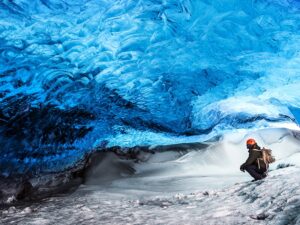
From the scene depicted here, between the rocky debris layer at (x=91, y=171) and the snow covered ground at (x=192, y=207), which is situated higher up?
the rocky debris layer at (x=91, y=171)

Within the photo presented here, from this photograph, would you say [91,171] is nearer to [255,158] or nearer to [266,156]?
[255,158]

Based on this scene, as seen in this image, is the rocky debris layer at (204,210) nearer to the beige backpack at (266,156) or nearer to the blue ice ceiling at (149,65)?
the beige backpack at (266,156)

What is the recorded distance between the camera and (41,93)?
394 inches

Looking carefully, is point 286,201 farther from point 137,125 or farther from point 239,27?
point 137,125

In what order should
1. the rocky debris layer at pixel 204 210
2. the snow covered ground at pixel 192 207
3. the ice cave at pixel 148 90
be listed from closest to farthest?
the rocky debris layer at pixel 204 210 → the snow covered ground at pixel 192 207 → the ice cave at pixel 148 90

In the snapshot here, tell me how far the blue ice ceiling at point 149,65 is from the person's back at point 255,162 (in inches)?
97.4

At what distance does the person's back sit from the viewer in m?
7.52

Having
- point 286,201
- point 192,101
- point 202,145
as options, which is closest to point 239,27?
point 192,101

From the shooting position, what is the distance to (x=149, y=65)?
29.6 feet

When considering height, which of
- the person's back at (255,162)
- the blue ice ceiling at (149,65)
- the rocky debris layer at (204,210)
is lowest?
the rocky debris layer at (204,210)

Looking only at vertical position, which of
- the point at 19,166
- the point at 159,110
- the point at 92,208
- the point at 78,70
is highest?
the point at 78,70

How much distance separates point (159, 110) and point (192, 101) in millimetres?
1106

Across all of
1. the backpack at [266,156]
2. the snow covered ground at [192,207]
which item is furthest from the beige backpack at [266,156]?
the snow covered ground at [192,207]

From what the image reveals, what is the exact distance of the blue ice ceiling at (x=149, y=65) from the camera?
772 cm
